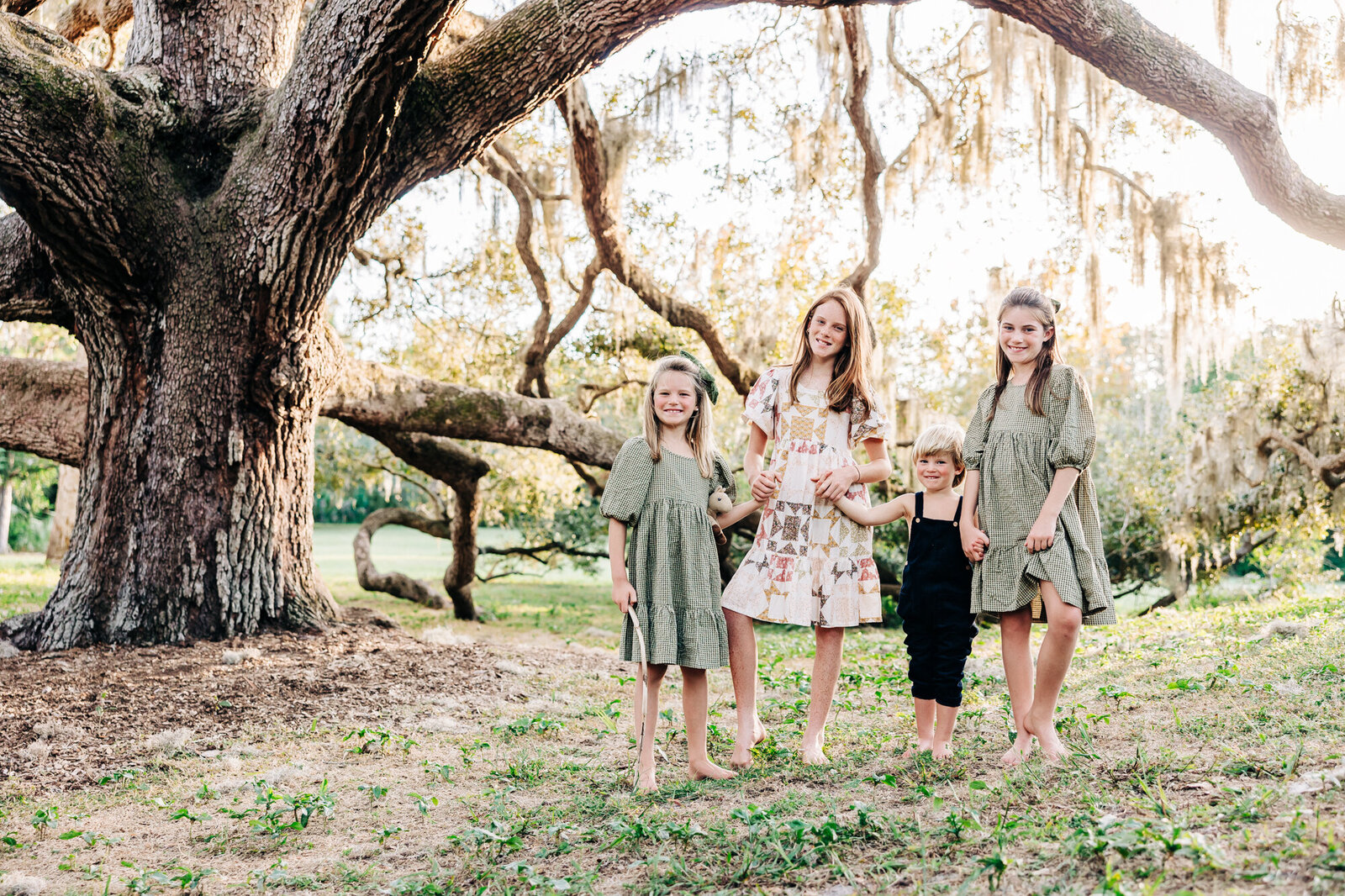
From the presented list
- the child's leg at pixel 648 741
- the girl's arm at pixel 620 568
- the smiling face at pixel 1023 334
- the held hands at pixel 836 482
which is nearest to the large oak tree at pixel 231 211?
the smiling face at pixel 1023 334

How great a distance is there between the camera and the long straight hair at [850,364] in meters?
3.56

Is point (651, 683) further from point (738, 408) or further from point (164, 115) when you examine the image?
point (738, 408)

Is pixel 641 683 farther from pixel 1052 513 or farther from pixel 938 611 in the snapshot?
pixel 1052 513

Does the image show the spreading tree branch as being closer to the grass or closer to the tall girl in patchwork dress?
the grass

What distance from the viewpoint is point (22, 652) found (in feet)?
17.2

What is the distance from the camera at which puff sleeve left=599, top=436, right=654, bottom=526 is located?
323 centimetres

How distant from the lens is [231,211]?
535cm

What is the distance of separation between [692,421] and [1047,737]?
1.67 metres

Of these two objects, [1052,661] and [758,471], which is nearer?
[1052,661]

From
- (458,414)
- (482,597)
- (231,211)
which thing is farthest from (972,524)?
(482,597)

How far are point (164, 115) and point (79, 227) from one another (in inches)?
35.9

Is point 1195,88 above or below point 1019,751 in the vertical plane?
above

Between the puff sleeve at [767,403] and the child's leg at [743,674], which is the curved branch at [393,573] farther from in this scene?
the child's leg at [743,674]

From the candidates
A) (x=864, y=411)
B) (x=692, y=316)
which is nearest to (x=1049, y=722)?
(x=864, y=411)
